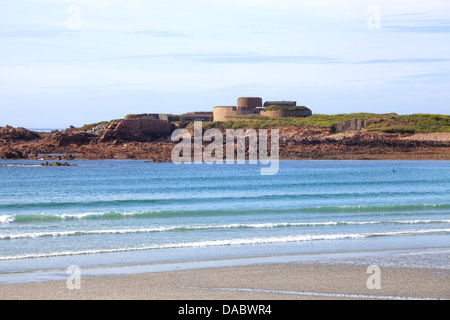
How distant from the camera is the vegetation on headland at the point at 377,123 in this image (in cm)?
8050

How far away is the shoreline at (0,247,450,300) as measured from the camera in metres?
11.1

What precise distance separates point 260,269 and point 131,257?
3.64 m

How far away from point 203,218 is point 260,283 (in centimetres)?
1175

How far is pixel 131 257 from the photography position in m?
15.3

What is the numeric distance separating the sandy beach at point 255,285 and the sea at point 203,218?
87cm

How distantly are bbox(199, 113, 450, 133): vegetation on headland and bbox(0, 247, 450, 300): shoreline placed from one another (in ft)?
222

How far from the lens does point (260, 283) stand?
12.2 m

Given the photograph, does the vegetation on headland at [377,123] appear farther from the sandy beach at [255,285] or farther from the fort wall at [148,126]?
the sandy beach at [255,285]
